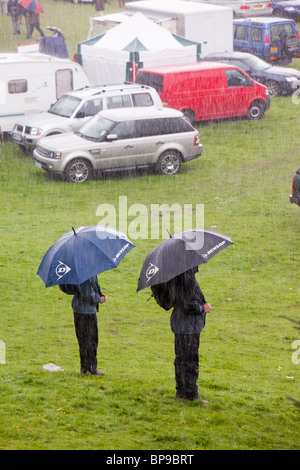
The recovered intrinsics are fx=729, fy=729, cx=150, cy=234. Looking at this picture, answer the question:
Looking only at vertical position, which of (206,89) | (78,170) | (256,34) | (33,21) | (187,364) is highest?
(33,21)

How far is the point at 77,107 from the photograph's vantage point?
20297 millimetres

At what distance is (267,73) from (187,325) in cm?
2067

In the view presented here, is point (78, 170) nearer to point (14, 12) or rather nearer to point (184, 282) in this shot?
point (184, 282)

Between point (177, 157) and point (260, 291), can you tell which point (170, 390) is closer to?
point (260, 291)

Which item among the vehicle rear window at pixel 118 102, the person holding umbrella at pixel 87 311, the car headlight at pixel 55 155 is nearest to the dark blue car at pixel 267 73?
the vehicle rear window at pixel 118 102

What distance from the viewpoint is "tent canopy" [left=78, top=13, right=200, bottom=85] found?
24.4m

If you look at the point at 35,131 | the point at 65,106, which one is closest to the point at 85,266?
the point at 35,131

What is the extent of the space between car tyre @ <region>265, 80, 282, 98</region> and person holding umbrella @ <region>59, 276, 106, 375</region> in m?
20.2

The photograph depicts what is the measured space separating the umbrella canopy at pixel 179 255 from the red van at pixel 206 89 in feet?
50.8

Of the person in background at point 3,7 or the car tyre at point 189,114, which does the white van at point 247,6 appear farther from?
the car tyre at point 189,114

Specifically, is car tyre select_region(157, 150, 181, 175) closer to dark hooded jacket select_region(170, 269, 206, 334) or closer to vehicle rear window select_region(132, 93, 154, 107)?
vehicle rear window select_region(132, 93, 154, 107)

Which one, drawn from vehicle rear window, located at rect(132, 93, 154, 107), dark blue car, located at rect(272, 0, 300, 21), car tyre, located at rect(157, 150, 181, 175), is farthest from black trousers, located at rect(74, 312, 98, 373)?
dark blue car, located at rect(272, 0, 300, 21)

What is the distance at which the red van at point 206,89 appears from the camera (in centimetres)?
2234
